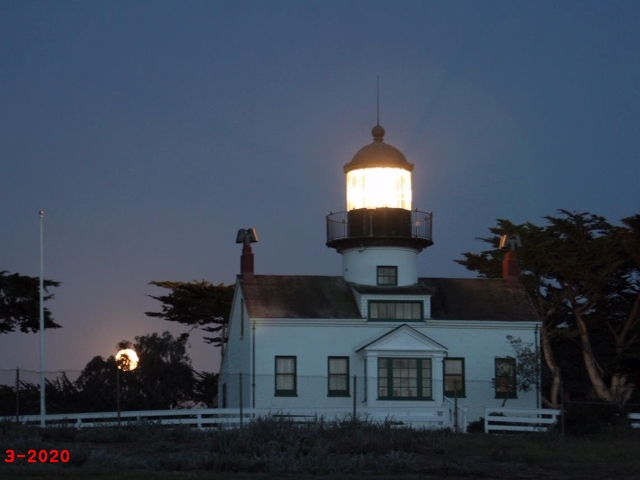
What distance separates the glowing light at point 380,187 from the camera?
129 feet

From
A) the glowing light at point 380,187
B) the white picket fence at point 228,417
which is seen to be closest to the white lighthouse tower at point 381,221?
the glowing light at point 380,187

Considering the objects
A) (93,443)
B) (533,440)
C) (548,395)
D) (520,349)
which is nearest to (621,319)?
(548,395)

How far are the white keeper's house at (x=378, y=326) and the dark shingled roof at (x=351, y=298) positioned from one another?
0.03 metres

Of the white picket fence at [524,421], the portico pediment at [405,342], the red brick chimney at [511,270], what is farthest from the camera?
the red brick chimney at [511,270]

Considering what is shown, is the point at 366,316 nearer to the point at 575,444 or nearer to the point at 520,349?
the point at 520,349

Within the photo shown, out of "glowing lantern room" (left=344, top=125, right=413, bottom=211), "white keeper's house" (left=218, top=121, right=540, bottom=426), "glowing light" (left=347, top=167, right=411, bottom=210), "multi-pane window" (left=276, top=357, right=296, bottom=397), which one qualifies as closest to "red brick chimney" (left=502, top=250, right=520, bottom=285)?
"white keeper's house" (left=218, top=121, right=540, bottom=426)

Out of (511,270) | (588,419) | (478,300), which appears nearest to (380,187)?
(478,300)

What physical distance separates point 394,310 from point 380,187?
397 centimetres

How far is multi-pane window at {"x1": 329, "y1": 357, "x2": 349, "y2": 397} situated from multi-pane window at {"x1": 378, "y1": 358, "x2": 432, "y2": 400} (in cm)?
110

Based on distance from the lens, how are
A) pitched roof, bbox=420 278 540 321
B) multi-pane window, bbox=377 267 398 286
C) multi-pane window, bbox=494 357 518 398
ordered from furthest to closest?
1. multi-pane window, bbox=377 267 398 286
2. pitched roof, bbox=420 278 540 321
3. multi-pane window, bbox=494 357 518 398

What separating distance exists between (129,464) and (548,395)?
25.7 m

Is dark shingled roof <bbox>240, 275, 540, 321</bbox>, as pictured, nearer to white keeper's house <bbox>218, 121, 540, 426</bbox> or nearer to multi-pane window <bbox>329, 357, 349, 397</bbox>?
white keeper's house <bbox>218, 121, 540, 426</bbox>

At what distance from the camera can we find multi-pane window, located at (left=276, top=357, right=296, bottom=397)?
37062mm

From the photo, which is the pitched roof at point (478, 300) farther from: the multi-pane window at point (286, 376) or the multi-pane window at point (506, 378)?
the multi-pane window at point (286, 376)
